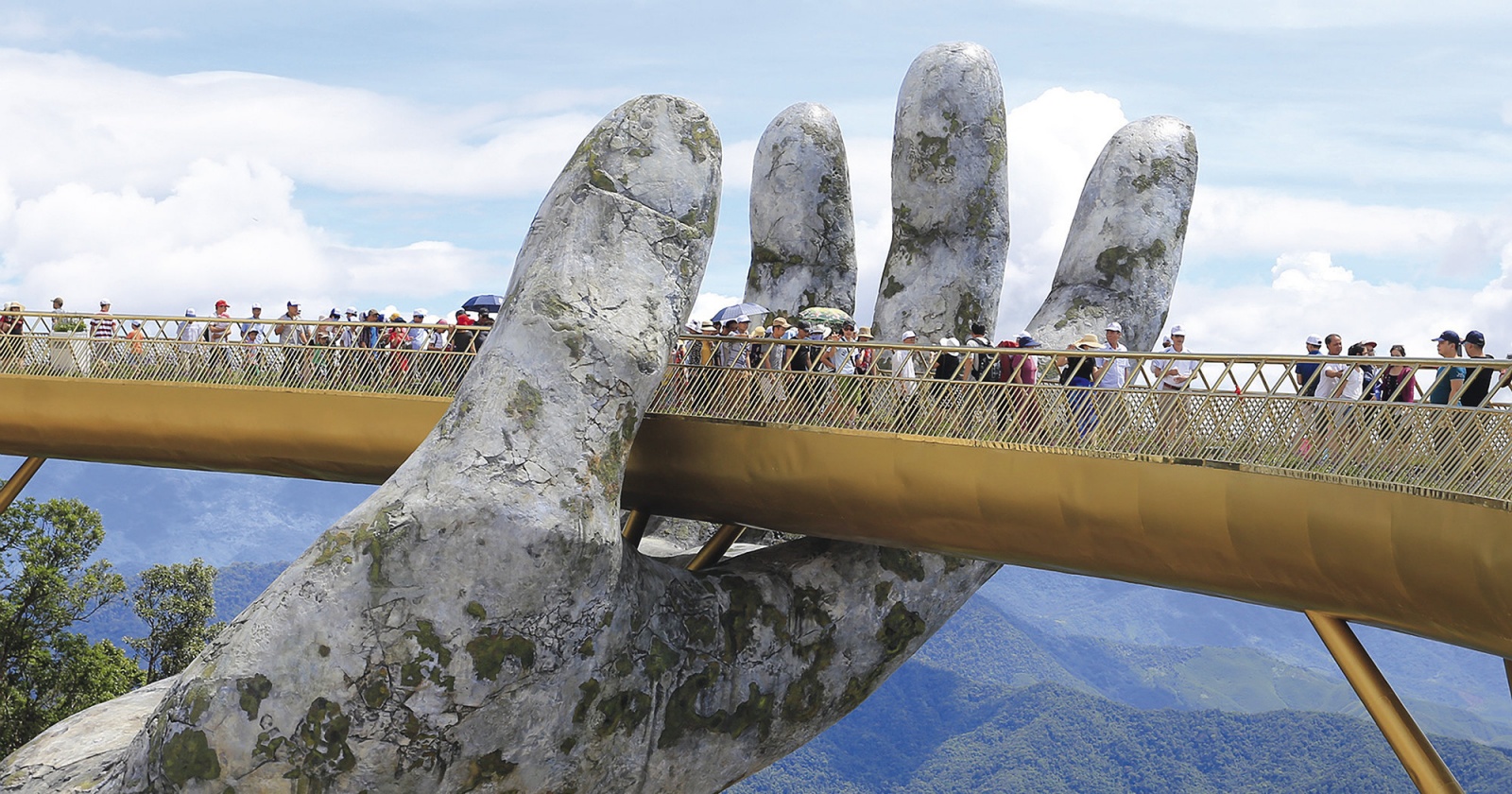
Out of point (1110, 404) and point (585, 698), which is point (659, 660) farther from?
A: point (1110, 404)

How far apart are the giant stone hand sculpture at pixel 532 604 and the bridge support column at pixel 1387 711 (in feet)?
Result: 21.8

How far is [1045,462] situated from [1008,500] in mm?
557

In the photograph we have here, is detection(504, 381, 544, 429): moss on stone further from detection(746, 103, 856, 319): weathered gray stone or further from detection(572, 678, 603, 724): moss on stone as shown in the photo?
detection(746, 103, 856, 319): weathered gray stone

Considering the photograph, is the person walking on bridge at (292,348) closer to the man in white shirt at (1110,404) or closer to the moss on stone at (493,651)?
the moss on stone at (493,651)

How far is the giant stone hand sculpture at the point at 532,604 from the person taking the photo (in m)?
13.1

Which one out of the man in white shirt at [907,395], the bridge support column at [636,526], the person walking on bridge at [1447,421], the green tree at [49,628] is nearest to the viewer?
the person walking on bridge at [1447,421]

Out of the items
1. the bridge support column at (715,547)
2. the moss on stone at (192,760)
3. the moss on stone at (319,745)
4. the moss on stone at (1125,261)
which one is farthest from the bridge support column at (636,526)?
the moss on stone at (1125,261)

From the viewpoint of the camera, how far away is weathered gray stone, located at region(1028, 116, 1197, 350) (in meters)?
21.2

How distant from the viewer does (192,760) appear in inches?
518

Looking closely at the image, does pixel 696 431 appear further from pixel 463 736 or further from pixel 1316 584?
pixel 1316 584

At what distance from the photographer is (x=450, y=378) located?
16.8 m

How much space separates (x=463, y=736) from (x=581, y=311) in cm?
424

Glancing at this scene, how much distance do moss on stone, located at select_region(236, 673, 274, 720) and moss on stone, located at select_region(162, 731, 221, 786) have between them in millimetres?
498

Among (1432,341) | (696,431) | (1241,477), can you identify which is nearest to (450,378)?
(696,431)
